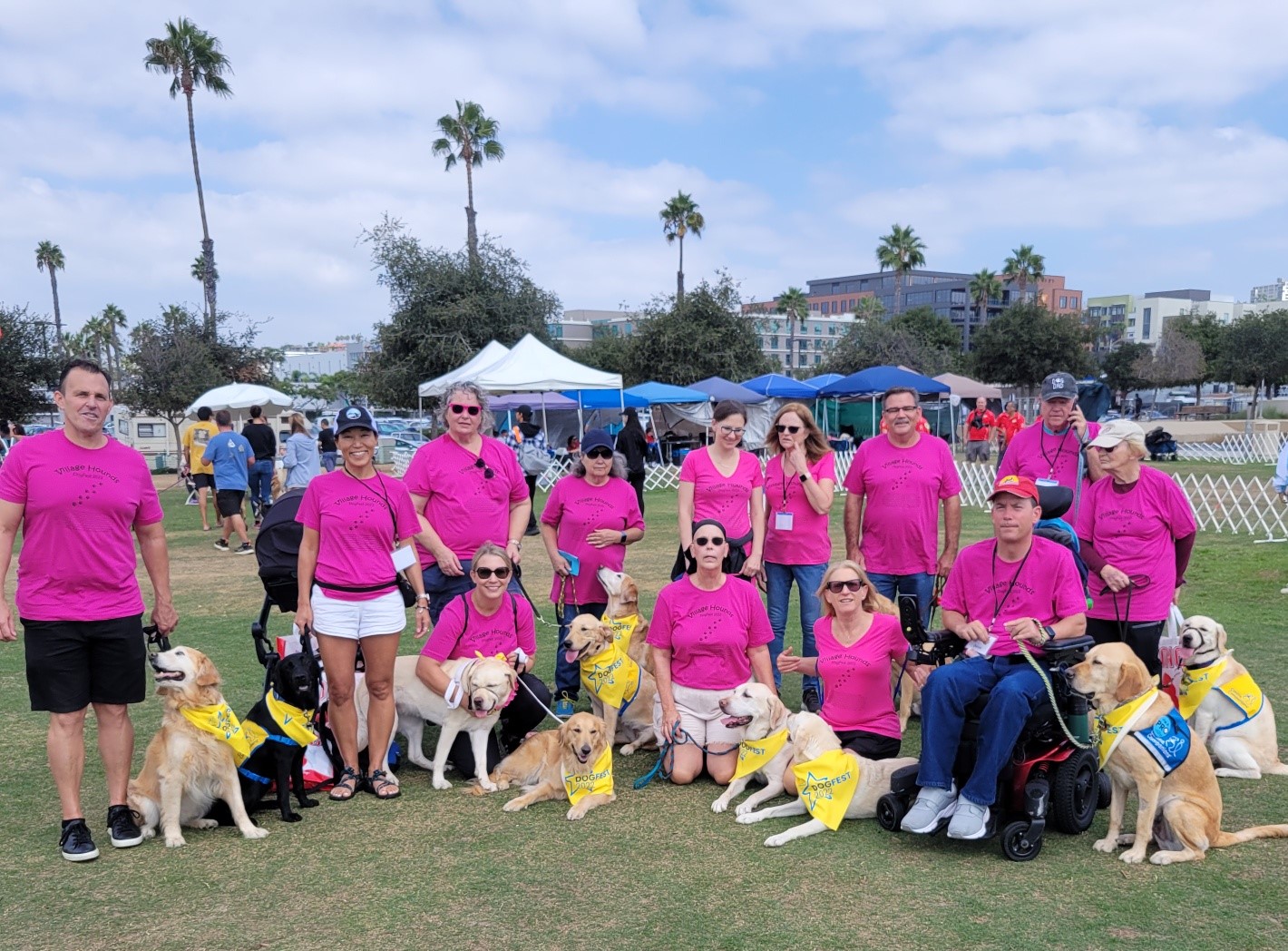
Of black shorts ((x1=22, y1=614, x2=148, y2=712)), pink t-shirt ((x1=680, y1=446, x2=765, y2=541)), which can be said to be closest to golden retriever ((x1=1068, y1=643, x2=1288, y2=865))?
pink t-shirt ((x1=680, y1=446, x2=765, y2=541))

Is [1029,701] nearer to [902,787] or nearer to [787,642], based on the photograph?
[902,787]

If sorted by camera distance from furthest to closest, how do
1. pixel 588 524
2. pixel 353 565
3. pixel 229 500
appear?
pixel 229 500 < pixel 588 524 < pixel 353 565

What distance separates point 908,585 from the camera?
17.1 ft

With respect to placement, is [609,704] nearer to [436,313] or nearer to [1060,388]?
[1060,388]

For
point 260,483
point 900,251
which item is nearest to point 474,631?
point 260,483

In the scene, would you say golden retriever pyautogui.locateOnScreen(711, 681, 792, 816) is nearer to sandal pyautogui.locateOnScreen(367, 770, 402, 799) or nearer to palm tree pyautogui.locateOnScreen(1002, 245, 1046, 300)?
sandal pyautogui.locateOnScreen(367, 770, 402, 799)

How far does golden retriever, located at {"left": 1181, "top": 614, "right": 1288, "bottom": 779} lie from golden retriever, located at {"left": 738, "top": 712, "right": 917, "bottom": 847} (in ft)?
4.96

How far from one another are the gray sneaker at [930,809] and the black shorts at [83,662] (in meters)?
3.19

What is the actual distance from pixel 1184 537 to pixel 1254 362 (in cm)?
4961

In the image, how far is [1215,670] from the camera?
4.43m

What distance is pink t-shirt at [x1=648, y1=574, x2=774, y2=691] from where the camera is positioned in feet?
15.3

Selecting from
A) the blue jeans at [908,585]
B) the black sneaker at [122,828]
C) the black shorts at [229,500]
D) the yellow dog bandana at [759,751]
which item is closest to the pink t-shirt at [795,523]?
the blue jeans at [908,585]

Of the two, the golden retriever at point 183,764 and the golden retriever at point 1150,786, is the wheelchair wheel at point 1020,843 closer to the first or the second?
the golden retriever at point 1150,786

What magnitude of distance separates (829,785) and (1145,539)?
2.04 m
